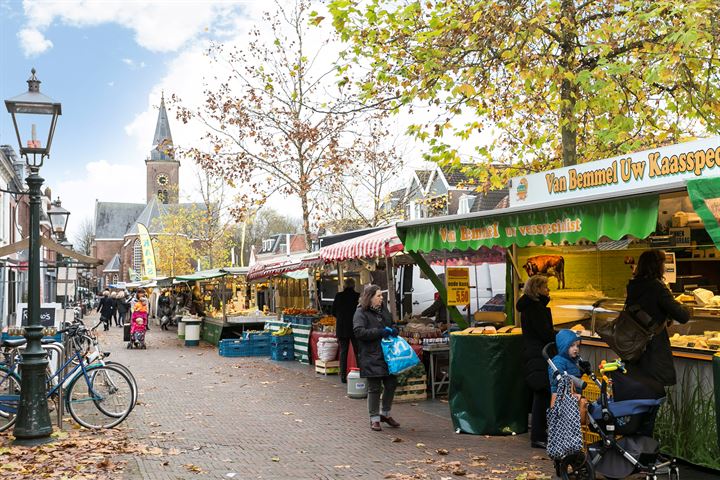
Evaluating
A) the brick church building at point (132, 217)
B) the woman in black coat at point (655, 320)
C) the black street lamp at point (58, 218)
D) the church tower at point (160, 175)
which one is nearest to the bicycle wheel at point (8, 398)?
the woman in black coat at point (655, 320)

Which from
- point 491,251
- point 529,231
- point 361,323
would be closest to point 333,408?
point 361,323

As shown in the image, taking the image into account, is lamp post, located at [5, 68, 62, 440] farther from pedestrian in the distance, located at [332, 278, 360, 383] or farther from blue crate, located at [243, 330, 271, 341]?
blue crate, located at [243, 330, 271, 341]

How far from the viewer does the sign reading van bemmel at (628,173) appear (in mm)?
7191

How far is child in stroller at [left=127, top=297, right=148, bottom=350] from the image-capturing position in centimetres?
2266

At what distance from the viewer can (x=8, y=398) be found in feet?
28.8

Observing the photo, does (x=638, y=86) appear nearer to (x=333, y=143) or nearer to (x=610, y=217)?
(x=610, y=217)

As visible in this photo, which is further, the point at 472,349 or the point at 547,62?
the point at 547,62

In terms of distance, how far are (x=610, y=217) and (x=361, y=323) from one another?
332 cm

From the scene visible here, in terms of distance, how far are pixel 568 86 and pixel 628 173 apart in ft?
17.1

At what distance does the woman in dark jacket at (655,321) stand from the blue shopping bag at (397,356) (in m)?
2.91

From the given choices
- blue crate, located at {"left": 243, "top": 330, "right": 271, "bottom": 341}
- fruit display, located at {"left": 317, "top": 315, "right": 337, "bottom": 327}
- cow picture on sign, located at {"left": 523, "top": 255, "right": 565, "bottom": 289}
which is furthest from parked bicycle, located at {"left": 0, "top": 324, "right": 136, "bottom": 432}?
blue crate, located at {"left": 243, "top": 330, "right": 271, "bottom": 341}

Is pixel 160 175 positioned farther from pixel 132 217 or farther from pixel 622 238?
pixel 622 238

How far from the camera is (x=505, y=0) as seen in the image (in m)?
11.8

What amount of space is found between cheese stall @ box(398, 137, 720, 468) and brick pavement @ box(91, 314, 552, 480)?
1.57m
